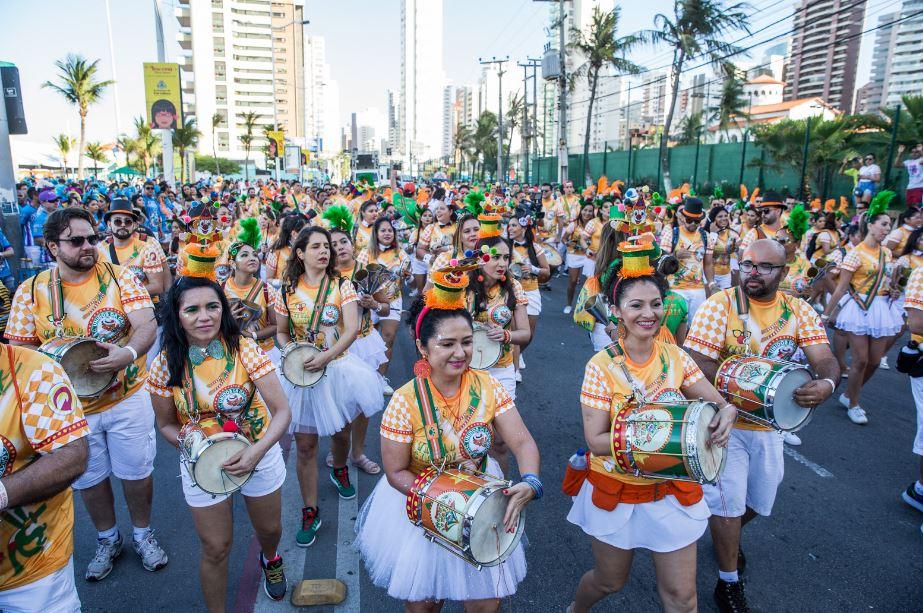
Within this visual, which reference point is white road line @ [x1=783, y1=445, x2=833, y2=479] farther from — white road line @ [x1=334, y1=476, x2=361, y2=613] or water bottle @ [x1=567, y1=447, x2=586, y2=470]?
white road line @ [x1=334, y1=476, x2=361, y2=613]

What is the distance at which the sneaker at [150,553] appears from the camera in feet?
13.1

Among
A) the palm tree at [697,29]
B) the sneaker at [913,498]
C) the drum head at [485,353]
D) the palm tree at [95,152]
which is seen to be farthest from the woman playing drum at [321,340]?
the palm tree at [95,152]

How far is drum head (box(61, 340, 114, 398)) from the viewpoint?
342 cm

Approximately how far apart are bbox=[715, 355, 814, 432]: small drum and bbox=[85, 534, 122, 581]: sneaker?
13.5ft

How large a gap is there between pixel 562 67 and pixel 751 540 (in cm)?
2703

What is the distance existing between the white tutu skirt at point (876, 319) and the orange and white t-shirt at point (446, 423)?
5.41m

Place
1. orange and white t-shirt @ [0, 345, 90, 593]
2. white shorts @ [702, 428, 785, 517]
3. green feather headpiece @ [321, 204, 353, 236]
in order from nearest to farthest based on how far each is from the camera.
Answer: orange and white t-shirt @ [0, 345, 90, 593]
white shorts @ [702, 428, 785, 517]
green feather headpiece @ [321, 204, 353, 236]

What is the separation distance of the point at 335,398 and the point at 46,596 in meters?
2.32

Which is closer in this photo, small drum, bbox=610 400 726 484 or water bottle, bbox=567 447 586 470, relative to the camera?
small drum, bbox=610 400 726 484

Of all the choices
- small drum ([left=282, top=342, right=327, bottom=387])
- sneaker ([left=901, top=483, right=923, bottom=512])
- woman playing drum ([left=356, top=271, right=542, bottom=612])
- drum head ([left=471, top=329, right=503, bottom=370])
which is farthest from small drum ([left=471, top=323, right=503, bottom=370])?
sneaker ([left=901, top=483, right=923, bottom=512])

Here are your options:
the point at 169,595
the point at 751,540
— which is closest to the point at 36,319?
the point at 169,595

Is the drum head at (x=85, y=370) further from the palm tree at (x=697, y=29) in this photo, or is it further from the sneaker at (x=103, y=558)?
the palm tree at (x=697, y=29)

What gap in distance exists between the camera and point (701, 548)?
14.1 feet

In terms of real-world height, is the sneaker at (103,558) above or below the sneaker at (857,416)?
below
